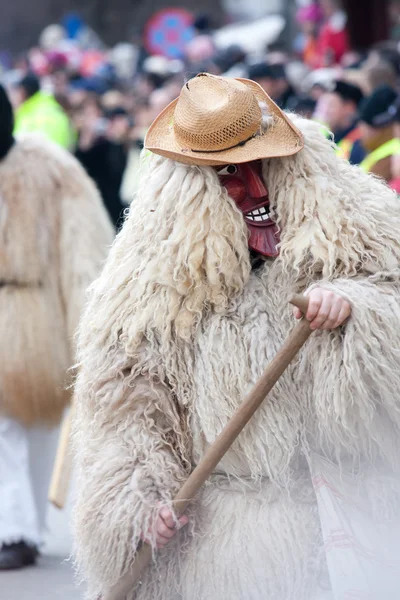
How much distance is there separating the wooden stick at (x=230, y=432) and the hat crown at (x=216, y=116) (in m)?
0.53

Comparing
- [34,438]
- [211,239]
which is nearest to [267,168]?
[211,239]

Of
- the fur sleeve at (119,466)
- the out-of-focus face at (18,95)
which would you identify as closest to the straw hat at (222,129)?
the fur sleeve at (119,466)

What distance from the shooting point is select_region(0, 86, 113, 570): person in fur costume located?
522cm

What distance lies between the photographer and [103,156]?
33.0 feet

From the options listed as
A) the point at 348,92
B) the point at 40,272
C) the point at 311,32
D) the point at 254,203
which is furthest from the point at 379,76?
the point at 311,32

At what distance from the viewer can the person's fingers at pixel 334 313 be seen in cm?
301

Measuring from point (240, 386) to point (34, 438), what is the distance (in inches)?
101

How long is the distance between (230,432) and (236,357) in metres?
0.23

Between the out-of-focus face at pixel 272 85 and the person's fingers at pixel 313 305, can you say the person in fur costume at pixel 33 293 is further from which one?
the out-of-focus face at pixel 272 85

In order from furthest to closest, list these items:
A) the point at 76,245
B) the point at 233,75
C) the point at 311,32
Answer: the point at 311,32, the point at 233,75, the point at 76,245

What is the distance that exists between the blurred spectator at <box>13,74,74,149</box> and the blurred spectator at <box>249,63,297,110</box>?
5.68 ft

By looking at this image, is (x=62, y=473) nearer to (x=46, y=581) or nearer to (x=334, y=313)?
(x=46, y=581)

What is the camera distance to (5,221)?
205 inches

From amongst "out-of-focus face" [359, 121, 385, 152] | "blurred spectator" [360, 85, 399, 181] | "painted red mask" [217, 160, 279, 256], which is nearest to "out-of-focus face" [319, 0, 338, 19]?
"blurred spectator" [360, 85, 399, 181]
